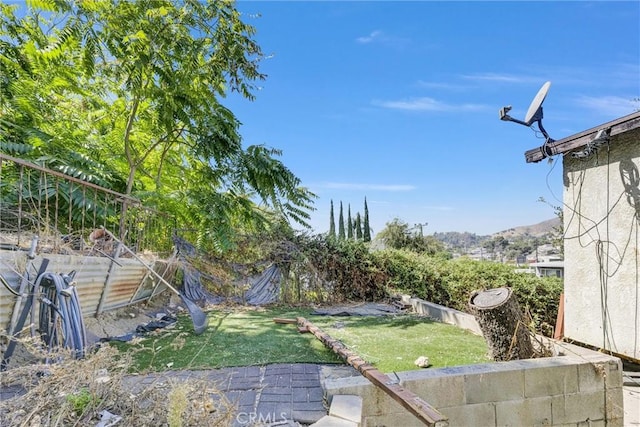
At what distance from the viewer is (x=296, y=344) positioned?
15.2 ft

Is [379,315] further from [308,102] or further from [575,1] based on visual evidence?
[308,102]

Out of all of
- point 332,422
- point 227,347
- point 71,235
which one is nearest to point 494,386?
point 332,422

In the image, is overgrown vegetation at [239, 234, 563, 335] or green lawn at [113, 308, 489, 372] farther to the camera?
overgrown vegetation at [239, 234, 563, 335]

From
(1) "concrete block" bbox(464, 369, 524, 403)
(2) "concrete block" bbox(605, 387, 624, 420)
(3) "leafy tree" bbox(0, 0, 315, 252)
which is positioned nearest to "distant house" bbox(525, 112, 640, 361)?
(2) "concrete block" bbox(605, 387, 624, 420)

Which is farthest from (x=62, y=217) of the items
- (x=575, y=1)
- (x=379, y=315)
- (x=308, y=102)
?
(x=575, y=1)

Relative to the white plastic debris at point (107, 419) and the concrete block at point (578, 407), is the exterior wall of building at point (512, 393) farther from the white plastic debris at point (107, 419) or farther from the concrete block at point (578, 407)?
the white plastic debris at point (107, 419)

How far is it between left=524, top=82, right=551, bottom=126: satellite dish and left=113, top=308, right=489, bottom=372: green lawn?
3.40 m

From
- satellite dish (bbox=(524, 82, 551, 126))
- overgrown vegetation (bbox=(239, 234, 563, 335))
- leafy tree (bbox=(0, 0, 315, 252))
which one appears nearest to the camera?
satellite dish (bbox=(524, 82, 551, 126))

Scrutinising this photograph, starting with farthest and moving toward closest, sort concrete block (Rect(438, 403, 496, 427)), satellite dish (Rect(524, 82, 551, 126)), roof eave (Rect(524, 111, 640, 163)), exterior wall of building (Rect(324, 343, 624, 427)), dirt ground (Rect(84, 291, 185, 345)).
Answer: satellite dish (Rect(524, 82, 551, 126)), dirt ground (Rect(84, 291, 185, 345)), roof eave (Rect(524, 111, 640, 163)), concrete block (Rect(438, 403, 496, 427)), exterior wall of building (Rect(324, 343, 624, 427))

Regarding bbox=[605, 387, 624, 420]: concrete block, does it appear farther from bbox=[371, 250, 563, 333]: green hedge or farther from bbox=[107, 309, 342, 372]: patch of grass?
bbox=[371, 250, 563, 333]: green hedge

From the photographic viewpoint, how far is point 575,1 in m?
Answer: 5.79

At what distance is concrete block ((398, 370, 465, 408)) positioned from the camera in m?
3.16

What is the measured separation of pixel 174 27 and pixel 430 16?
5123 millimetres

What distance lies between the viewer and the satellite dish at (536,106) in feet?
16.2
